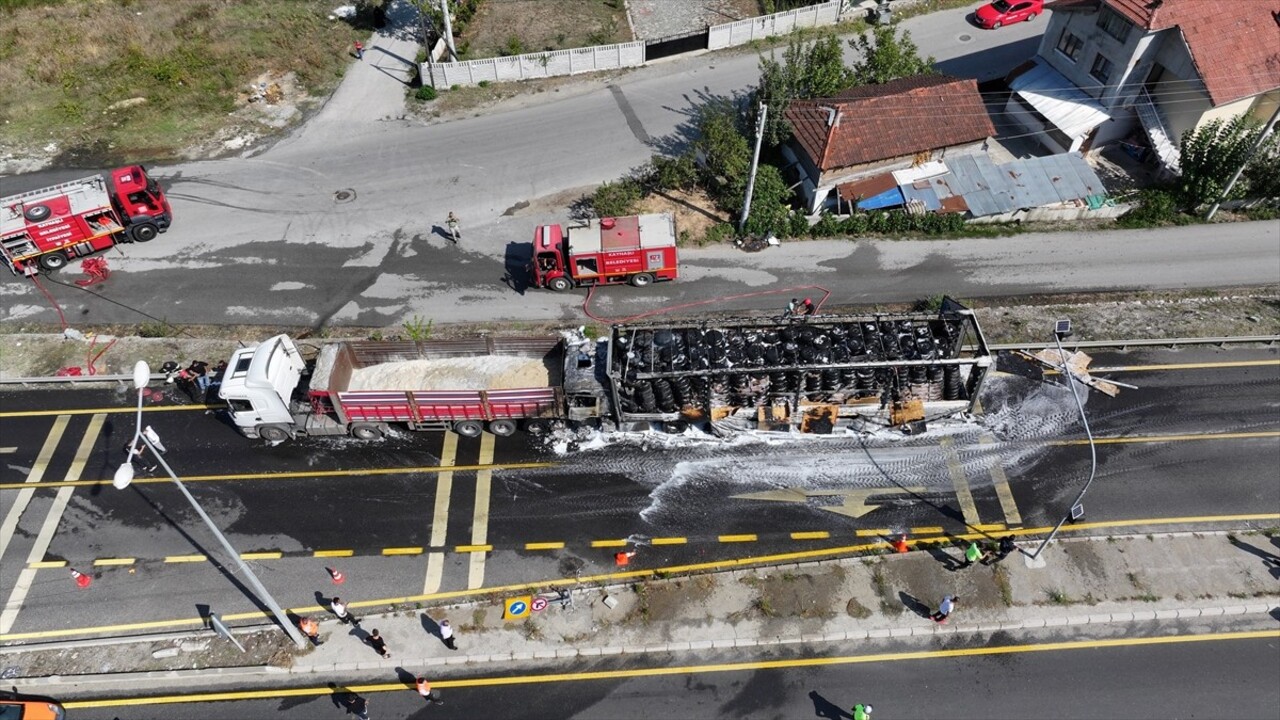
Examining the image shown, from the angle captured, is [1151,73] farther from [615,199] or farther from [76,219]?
[76,219]

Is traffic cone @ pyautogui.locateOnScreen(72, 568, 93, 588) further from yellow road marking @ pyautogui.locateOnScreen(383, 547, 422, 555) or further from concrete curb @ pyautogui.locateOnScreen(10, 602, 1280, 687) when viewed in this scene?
yellow road marking @ pyautogui.locateOnScreen(383, 547, 422, 555)

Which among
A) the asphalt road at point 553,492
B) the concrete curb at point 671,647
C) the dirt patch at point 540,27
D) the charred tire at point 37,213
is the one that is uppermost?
the dirt patch at point 540,27

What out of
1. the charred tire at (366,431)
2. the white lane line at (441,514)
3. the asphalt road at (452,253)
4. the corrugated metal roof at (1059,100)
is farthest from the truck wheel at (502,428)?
the corrugated metal roof at (1059,100)

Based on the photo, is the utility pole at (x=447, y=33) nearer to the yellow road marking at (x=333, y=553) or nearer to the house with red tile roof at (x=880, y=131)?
the house with red tile roof at (x=880, y=131)

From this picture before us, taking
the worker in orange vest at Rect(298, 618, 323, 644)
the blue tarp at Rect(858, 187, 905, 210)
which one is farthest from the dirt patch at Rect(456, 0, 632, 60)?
the worker in orange vest at Rect(298, 618, 323, 644)

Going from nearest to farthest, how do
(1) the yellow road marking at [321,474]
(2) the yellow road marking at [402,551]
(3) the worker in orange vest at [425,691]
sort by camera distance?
(3) the worker in orange vest at [425,691] < (2) the yellow road marking at [402,551] < (1) the yellow road marking at [321,474]
